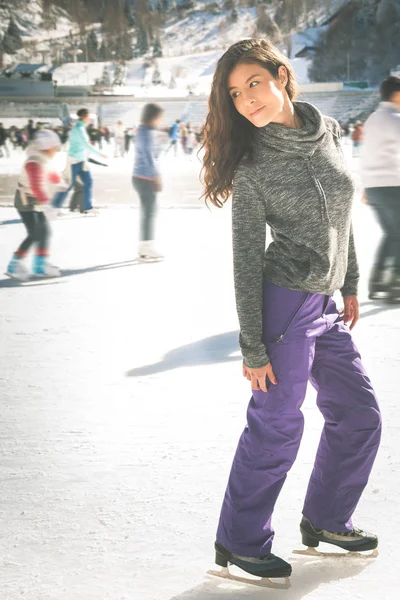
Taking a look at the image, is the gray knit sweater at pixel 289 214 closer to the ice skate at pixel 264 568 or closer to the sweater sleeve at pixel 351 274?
the sweater sleeve at pixel 351 274

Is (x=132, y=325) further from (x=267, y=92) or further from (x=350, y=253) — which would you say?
(x=267, y=92)

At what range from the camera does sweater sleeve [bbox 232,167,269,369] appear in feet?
4.90

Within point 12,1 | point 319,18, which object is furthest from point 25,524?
point 12,1

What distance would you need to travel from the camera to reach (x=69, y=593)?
1.58 m

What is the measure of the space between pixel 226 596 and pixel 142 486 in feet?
1.89

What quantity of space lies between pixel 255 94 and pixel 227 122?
0.26ft

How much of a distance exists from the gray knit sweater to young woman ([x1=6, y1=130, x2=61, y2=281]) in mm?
3777

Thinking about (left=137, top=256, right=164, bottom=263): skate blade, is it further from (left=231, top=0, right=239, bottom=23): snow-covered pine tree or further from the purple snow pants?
(left=231, top=0, right=239, bottom=23): snow-covered pine tree

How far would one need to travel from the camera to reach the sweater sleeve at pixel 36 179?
5113 mm

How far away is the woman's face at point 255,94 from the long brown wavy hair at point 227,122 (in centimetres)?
1

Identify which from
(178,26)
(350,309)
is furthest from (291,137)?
(178,26)

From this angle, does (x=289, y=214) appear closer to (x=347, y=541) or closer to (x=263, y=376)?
(x=263, y=376)

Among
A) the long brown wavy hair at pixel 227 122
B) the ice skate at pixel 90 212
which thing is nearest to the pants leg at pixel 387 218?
the long brown wavy hair at pixel 227 122

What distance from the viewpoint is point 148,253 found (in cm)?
582
